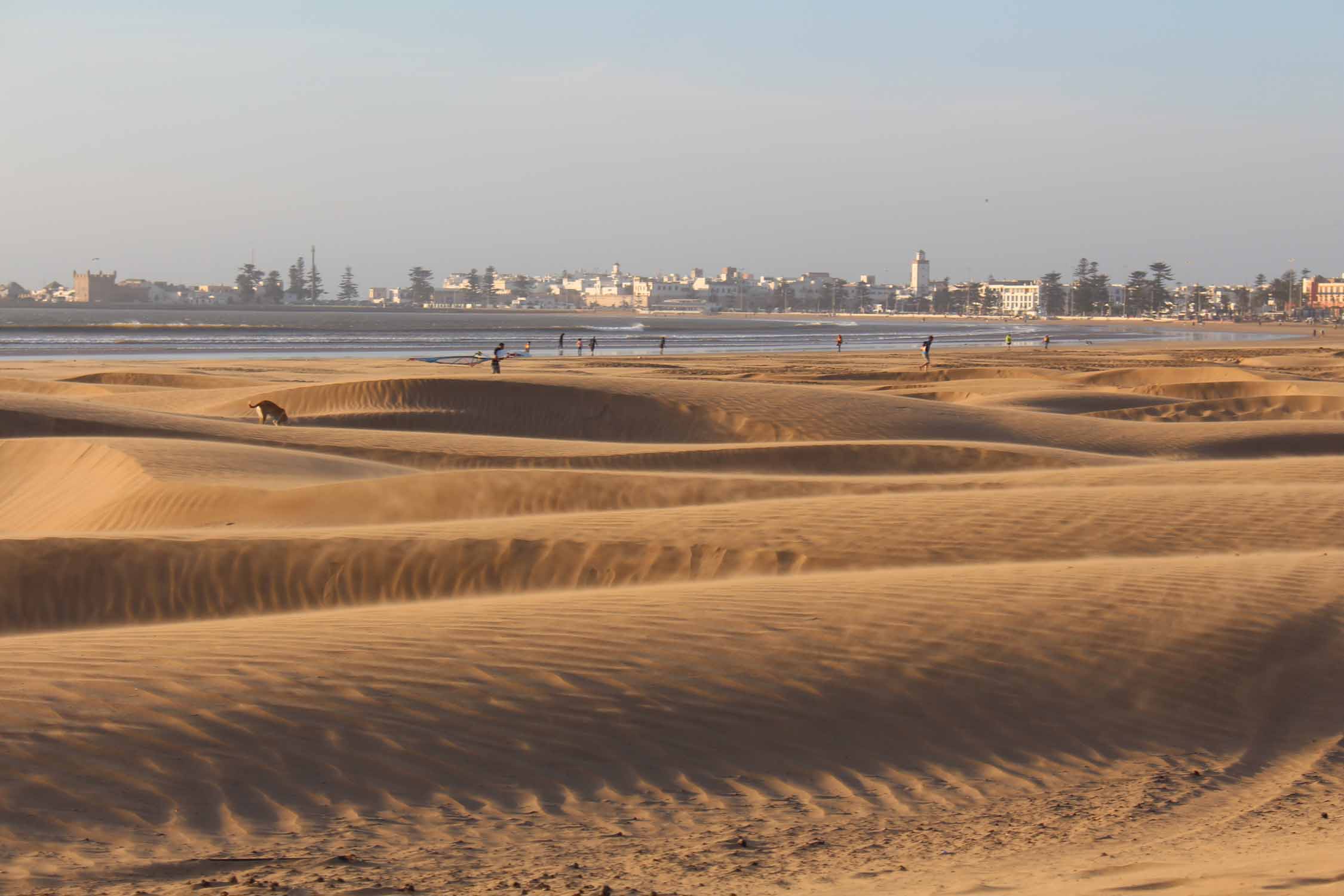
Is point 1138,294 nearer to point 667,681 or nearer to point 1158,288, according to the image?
point 1158,288

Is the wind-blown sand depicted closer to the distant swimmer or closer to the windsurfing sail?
the distant swimmer

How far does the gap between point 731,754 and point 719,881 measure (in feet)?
4.96

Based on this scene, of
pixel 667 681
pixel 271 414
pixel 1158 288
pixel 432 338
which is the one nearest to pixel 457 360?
pixel 271 414

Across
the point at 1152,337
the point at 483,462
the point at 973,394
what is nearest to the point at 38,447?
the point at 483,462

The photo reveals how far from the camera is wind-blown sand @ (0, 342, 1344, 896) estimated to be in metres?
4.87

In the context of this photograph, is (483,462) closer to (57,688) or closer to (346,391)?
(346,391)

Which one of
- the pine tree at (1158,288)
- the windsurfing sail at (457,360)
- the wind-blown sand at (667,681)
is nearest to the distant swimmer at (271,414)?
the wind-blown sand at (667,681)

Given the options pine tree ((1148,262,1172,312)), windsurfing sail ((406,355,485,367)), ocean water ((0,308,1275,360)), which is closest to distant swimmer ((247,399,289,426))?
windsurfing sail ((406,355,485,367))

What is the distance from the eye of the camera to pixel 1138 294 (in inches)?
7269

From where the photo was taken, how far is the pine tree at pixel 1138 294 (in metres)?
184

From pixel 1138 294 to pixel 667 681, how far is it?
18914 centimetres

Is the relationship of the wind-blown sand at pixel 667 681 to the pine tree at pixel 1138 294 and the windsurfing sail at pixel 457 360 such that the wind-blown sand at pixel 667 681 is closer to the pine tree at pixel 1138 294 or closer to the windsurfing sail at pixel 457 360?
the windsurfing sail at pixel 457 360

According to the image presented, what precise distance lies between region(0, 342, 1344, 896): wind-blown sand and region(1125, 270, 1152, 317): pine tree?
17751 centimetres

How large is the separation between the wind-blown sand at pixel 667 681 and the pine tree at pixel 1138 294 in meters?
178
